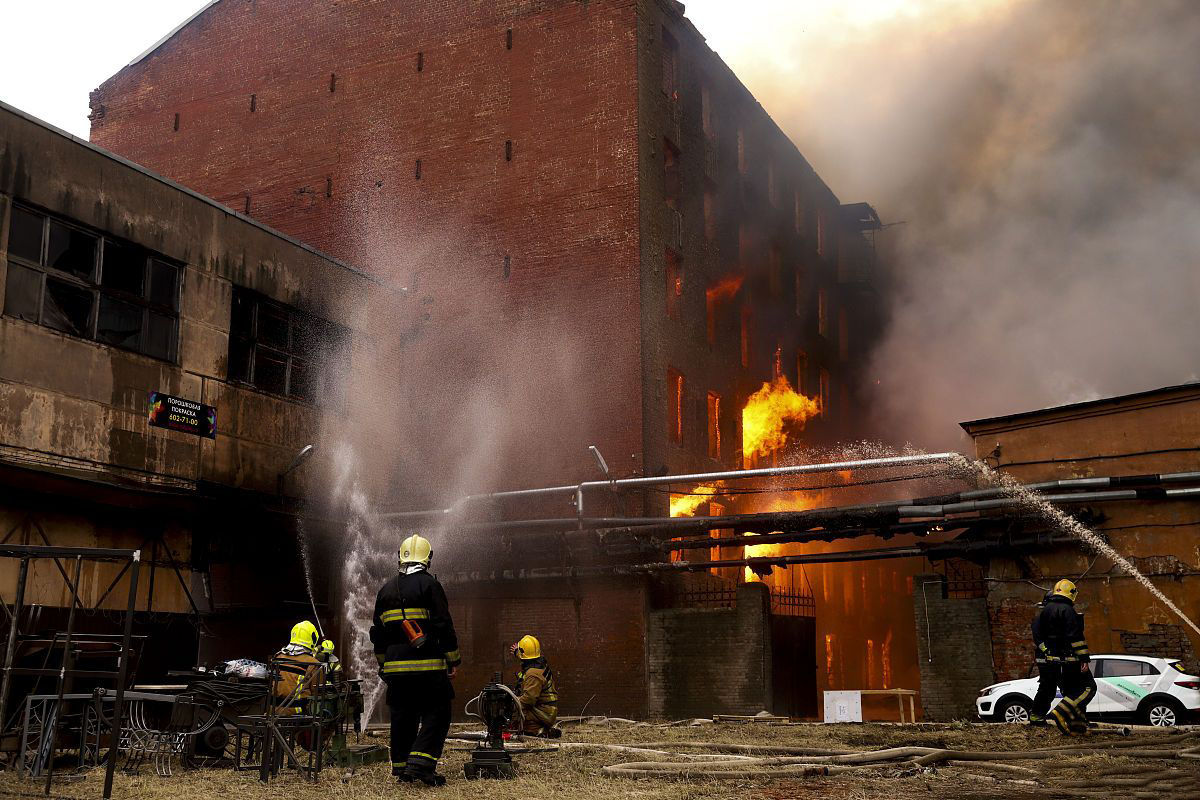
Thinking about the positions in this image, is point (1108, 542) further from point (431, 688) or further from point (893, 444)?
point (893, 444)

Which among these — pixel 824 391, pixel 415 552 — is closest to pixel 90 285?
pixel 415 552

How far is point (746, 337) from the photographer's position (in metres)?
29.7

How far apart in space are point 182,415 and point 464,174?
9809 mm

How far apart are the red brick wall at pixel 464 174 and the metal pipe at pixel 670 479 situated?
0.86 meters

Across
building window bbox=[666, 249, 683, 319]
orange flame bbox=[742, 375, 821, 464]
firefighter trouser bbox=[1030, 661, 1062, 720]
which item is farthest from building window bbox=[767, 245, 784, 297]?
firefighter trouser bbox=[1030, 661, 1062, 720]

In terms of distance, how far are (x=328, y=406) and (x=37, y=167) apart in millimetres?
7251

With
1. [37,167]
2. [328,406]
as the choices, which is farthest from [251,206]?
[37,167]

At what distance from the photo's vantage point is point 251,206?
28.7 metres

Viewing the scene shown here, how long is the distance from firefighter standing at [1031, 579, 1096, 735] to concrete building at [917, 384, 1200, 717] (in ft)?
17.0

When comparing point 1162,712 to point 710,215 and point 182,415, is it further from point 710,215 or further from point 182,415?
point 710,215

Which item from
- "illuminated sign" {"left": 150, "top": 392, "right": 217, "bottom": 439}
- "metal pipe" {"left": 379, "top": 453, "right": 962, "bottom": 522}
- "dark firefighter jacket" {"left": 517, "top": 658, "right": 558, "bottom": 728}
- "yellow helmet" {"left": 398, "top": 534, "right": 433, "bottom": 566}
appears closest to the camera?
"yellow helmet" {"left": 398, "top": 534, "right": 433, "bottom": 566}

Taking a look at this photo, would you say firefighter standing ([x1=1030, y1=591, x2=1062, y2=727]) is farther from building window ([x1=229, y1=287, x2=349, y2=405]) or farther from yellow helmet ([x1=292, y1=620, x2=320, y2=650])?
building window ([x1=229, y1=287, x2=349, y2=405])

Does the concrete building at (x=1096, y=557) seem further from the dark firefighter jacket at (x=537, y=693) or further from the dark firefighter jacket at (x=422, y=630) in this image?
the dark firefighter jacket at (x=422, y=630)

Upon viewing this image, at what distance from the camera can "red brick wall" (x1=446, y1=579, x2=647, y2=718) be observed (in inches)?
843
